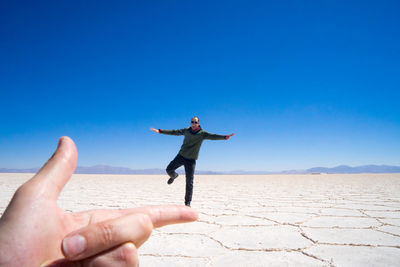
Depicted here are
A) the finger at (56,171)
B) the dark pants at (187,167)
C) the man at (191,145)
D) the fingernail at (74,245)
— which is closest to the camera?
the fingernail at (74,245)

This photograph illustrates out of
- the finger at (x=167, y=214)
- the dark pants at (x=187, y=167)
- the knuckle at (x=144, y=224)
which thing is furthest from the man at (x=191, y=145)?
the knuckle at (x=144, y=224)

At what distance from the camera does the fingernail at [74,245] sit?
50 centimetres

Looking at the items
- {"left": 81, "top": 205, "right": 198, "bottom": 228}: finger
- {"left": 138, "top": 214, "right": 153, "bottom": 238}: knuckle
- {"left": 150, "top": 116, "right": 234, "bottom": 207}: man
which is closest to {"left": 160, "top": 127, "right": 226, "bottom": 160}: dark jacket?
{"left": 150, "top": 116, "right": 234, "bottom": 207}: man

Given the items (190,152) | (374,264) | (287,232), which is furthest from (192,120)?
(374,264)

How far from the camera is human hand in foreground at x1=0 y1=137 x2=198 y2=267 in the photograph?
1.69ft

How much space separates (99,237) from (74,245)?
0.16 feet

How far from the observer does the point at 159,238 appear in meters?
1.59

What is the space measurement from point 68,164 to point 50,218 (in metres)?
0.14

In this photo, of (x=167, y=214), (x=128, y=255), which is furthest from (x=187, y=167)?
(x=128, y=255)

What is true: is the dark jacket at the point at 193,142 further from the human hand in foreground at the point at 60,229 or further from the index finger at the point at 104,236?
the index finger at the point at 104,236

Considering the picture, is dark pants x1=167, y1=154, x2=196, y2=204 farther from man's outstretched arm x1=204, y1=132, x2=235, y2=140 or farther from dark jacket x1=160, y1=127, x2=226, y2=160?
man's outstretched arm x1=204, y1=132, x2=235, y2=140

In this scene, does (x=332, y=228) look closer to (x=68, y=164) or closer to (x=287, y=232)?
(x=287, y=232)

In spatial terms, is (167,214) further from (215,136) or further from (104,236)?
(215,136)

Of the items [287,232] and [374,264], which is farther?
[287,232]
